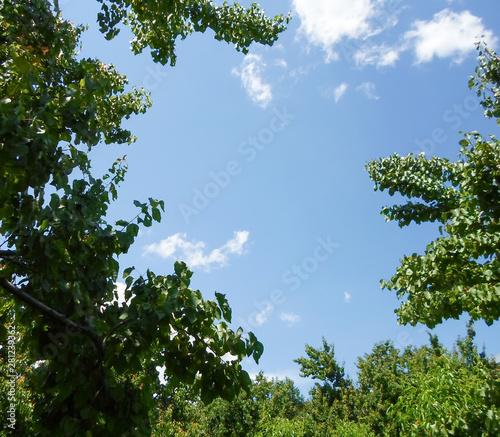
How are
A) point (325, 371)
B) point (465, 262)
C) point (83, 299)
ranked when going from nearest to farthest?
point (83, 299), point (465, 262), point (325, 371)

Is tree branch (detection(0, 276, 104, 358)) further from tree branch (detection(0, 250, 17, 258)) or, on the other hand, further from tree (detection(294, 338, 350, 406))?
tree (detection(294, 338, 350, 406))

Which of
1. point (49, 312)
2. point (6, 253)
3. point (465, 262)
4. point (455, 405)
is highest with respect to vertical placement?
point (465, 262)

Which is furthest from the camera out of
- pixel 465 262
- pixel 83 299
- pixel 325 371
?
pixel 325 371

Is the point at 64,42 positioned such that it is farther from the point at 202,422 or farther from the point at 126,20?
the point at 202,422

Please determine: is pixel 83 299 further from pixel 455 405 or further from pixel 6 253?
pixel 455 405

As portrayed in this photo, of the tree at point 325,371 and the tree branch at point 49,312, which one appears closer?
the tree branch at point 49,312

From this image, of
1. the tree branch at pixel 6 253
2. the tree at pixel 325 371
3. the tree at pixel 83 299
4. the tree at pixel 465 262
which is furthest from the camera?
the tree at pixel 325 371

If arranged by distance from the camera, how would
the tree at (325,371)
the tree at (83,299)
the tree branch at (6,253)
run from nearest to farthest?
the tree at (83,299)
the tree branch at (6,253)
the tree at (325,371)

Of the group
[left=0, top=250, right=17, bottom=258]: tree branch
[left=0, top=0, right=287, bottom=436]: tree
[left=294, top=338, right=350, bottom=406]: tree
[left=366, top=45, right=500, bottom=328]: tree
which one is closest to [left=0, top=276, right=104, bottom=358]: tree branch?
[left=0, top=0, right=287, bottom=436]: tree

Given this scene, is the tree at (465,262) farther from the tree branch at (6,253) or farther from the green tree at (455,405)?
the tree branch at (6,253)

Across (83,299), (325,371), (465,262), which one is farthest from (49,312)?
(325,371)

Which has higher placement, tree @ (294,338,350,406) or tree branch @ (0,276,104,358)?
tree @ (294,338,350,406)

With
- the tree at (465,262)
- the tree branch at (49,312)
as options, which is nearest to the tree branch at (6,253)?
the tree branch at (49,312)

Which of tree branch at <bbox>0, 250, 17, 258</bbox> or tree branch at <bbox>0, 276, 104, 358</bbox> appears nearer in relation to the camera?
tree branch at <bbox>0, 276, 104, 358</bbox>
